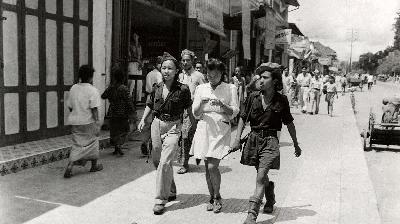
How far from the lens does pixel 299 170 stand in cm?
779

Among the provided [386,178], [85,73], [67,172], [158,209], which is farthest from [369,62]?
[158,209]

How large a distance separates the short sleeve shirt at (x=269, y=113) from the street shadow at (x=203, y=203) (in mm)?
1102

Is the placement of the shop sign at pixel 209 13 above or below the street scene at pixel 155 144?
above

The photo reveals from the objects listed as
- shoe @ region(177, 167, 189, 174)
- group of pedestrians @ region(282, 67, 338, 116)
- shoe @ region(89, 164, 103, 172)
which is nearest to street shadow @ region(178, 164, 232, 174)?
shoe @ region(177, 167, 189, 174)

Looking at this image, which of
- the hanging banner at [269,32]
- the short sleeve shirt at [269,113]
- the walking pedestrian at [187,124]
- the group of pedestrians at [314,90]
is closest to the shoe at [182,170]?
the walking pedestrian at [187,124]

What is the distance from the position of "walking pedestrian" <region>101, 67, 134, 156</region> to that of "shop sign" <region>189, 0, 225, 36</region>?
24.3 ft

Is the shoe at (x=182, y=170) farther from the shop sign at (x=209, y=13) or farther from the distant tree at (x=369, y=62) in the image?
the distant tree at (x=369, y=62)

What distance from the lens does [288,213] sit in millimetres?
5465

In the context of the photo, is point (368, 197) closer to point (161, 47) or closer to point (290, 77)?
point (161, 47)

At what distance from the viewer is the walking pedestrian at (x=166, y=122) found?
5.36 m

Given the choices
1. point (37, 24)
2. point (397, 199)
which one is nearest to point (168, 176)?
point (397, 199)

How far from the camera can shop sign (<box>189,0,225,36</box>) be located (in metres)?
15.2

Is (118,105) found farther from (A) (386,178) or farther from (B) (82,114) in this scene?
(A) (386,178)

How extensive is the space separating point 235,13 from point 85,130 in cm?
1421
